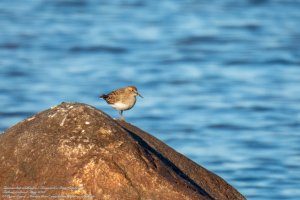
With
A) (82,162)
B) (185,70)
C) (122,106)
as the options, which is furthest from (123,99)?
(185,70)

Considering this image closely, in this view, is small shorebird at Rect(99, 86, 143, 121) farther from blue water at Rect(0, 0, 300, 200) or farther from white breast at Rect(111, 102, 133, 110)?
blue water at Rect(0, 0, 300, 200)

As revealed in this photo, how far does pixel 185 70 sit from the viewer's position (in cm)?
2288

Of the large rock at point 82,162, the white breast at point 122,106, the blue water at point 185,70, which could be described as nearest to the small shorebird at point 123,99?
the white breast at point 122,106

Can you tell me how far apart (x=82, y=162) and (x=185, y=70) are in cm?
1520

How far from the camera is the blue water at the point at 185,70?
55.9 feet

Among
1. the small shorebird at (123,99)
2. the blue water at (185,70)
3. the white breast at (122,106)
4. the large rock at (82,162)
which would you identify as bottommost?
the large rock at (82,162)

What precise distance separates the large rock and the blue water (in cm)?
640

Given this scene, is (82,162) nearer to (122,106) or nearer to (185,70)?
(122,106)

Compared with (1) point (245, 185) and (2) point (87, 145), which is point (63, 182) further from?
(1) point (245, 185)

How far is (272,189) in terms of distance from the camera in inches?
583

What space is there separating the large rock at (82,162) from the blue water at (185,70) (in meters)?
6.40

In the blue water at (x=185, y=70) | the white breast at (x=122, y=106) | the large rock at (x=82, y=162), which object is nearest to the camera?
the large rock at (x=82, y=162)

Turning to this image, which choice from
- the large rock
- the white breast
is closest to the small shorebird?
the white breast

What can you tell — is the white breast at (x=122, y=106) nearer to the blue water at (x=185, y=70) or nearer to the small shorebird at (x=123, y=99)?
the small shorebird at (x=123, y=99)
